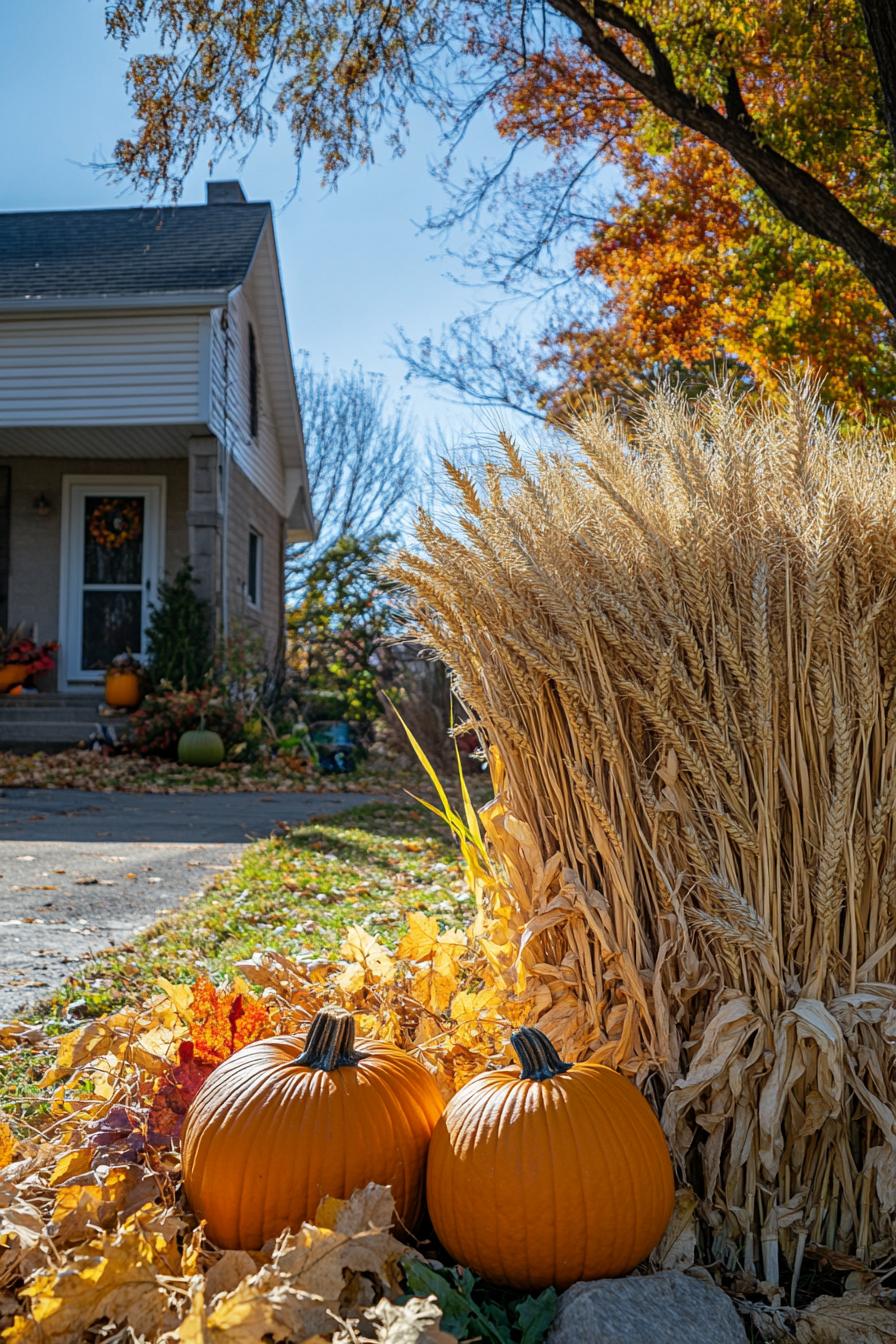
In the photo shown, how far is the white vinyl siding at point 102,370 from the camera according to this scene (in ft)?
41.0

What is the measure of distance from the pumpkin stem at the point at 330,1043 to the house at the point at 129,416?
1094 centimetres

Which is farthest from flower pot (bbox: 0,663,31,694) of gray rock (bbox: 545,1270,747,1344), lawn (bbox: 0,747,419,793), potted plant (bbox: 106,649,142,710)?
gray rock (bbox: 545,1270,747,1344)

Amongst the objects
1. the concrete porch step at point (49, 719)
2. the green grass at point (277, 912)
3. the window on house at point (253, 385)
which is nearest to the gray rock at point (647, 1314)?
the green grass at point (277, 912)

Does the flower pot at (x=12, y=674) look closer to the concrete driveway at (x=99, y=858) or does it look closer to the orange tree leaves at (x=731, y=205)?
the concrete driveway at (x=99, y=858)

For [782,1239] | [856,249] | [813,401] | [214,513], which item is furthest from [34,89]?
[782,1239]

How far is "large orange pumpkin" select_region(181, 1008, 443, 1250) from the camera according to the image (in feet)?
5.34

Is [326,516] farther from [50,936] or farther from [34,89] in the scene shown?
[50,936]

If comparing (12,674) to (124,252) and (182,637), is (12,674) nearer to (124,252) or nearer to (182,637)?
(182,637)

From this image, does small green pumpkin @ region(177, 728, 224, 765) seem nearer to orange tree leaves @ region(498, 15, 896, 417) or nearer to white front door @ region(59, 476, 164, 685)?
white front door @ region(59, 476, 164, 685)

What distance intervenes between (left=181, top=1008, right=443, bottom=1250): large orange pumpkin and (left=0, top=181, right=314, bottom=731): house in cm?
1098

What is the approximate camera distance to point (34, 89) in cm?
810

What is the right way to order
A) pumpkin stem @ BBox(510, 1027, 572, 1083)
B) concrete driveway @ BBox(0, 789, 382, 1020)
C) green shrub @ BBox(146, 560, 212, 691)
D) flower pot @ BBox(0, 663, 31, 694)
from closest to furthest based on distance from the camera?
pumpkin stem @ BBox(510, 1027, 572, 1083) < concrete driveway @ BBox(0, 789, 382, 1020) < green shrub @ BBox(146, 560, 212, 691) < flower pot @ BBox(0, 663, 31, 694)

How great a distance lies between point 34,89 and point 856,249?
6.27m

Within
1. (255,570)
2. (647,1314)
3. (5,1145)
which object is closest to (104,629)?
(255,570)
